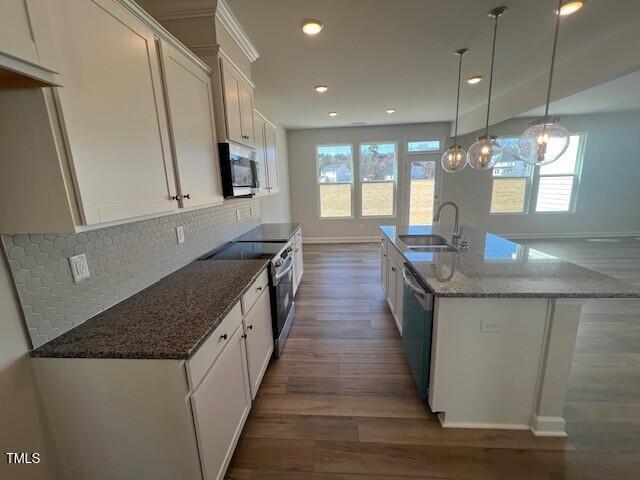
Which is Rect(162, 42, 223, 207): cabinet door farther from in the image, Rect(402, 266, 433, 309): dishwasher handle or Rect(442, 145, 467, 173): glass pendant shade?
Rect(442, 145, 467, 173): glass pendant shade

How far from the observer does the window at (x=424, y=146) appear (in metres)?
6.18

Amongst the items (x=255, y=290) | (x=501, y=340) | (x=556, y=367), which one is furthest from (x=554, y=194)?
(x=255, y=290)

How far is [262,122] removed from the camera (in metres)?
3.25

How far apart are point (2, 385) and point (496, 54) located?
425cm

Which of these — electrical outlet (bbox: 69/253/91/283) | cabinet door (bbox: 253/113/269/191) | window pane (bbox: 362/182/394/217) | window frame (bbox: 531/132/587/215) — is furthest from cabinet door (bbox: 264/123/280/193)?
window frame (bbox: 531/132/587/215)

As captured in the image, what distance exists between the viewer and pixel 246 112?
2488 millimetres

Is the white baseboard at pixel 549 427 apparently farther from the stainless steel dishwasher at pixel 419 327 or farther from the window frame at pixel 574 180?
the window frame at pixel 574 180

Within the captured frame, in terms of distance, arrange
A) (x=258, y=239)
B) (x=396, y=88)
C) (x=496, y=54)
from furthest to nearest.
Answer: (x=396, y=88) < (x=258, y=239) < (x=496, y=54)

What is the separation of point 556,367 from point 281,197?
16.8 ft

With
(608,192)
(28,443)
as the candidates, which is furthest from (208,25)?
(608,192)

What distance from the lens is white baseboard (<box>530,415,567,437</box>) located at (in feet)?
5.22

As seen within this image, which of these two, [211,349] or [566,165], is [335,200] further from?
[211,349]

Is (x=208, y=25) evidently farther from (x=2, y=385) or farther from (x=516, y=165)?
(x=516, y=165)

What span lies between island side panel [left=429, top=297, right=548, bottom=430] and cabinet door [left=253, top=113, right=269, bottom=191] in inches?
91.5
